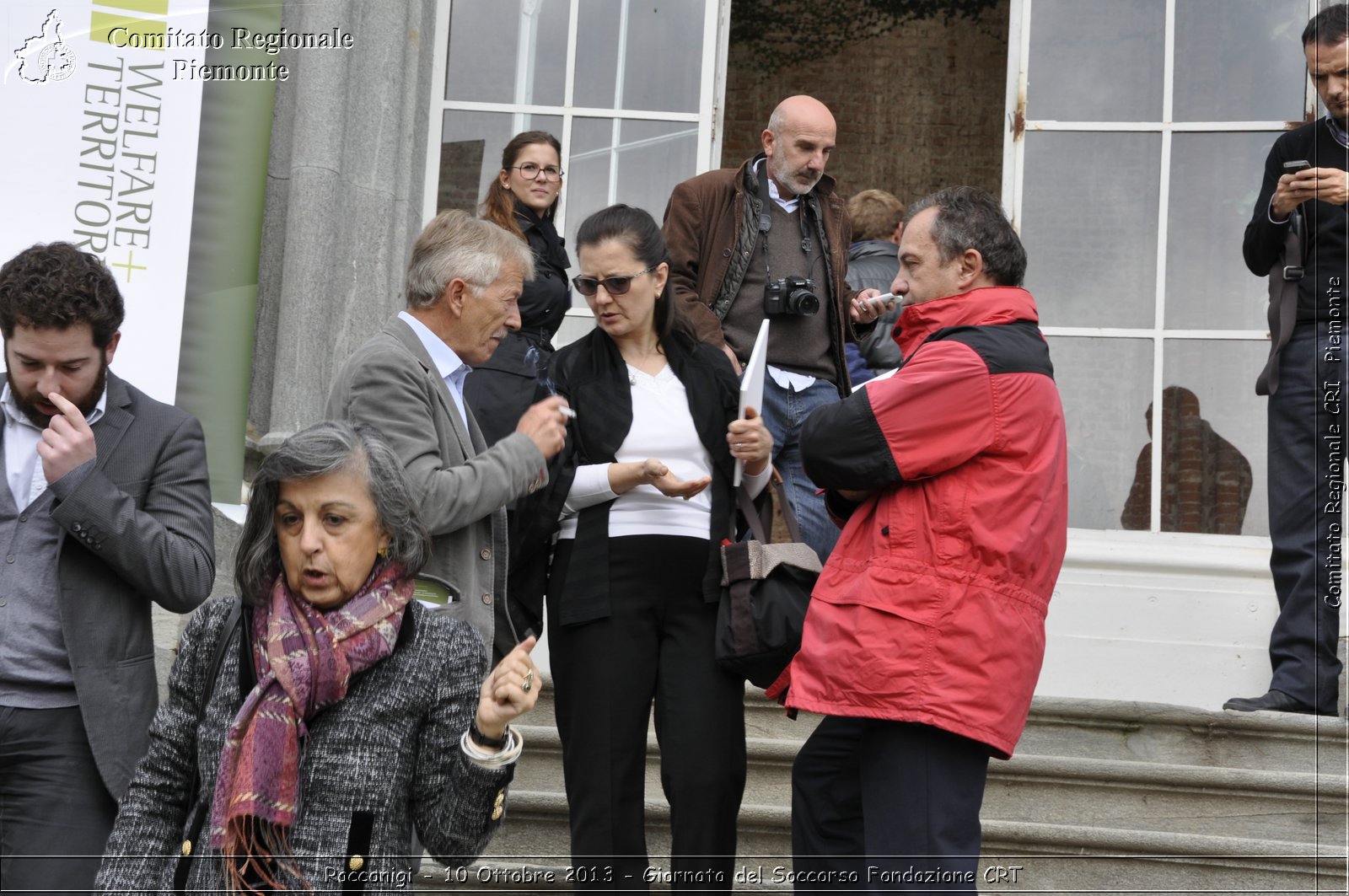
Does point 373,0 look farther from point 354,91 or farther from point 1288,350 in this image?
point 1288,350

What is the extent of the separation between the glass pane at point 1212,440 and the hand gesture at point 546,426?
3074 mm

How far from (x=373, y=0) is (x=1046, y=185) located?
273 cm

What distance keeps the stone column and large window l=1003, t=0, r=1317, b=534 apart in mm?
2428

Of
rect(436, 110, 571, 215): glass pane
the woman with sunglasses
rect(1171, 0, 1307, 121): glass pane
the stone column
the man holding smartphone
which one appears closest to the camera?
the woman with sunglasses

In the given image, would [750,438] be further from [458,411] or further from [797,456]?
[797,456]

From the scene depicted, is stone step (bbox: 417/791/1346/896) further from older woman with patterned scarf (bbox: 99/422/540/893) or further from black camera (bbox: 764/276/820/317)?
black camera (bbox: 764/276/820/317)

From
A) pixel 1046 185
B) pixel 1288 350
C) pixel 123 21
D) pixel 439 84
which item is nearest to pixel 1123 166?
pixel 1046 185

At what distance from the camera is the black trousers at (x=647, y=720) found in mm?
3232

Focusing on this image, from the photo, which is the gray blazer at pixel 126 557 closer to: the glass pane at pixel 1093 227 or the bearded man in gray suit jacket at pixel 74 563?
the bearded man in gray suit jacket at pixel 74 563

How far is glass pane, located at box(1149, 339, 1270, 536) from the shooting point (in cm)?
548

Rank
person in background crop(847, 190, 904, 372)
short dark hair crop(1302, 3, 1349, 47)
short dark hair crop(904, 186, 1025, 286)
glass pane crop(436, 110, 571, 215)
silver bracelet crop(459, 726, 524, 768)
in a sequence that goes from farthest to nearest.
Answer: glass pane crop(436, 110, 571, 215) → person in background crop(847, 190, 904, 372) → short dark hair crop(1302, 3, 1349, 47) → short dark hair crop(904, 186, 1025, 286) → silver bracelet crop(459, 726, 524, 768)

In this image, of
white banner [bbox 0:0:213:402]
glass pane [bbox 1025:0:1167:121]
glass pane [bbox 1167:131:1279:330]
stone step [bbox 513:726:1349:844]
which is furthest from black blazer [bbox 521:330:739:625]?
glass pane [bbox 1025:0:1167:121]

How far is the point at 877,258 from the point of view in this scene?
17.0ft

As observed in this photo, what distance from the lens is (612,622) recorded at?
3311 millimetres
